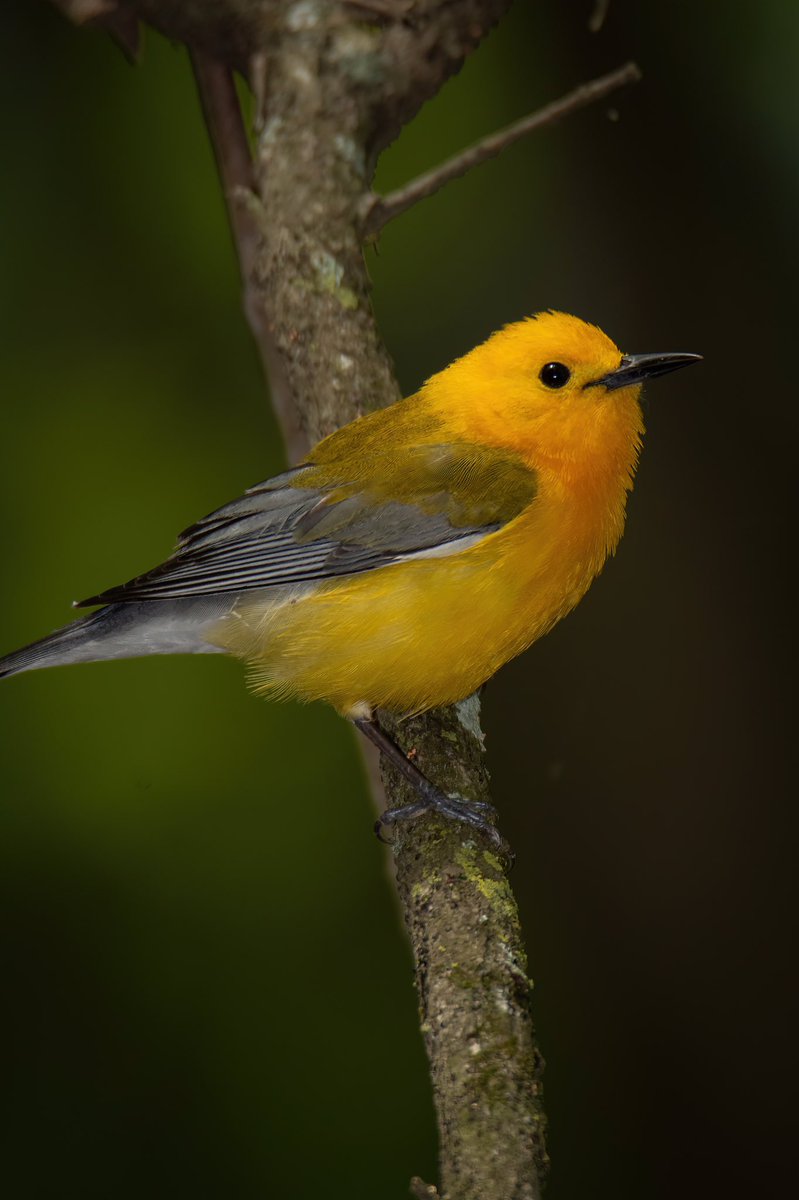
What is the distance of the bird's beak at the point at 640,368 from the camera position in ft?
12.6

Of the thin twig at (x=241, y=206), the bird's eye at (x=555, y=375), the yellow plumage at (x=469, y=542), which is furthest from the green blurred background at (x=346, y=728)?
the bird's eye at (x=555, y=375)

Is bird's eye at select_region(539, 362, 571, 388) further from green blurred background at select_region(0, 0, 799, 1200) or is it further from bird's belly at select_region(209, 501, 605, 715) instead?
green blurred background at select_region(0, 0, 799, 1200)

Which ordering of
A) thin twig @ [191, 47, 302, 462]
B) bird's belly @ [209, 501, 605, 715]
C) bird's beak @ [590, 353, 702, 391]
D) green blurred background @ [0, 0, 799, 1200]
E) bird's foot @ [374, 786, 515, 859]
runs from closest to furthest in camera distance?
bird's foot @ [374, 786, 515, 859], bird's belly @ [209, 501, 605, 715], bird's beak @ [590, 353, 702, 391], green blurred background @ [0, 0, 799, 1200], thin twig @ [191, 47, 302, 462]

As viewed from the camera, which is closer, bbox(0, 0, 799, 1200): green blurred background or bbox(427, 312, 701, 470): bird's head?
bbox(427, 312, 701, 470): bird's head

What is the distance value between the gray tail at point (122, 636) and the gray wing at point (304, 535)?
0.09 metres

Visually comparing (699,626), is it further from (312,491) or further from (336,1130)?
(336,1130)

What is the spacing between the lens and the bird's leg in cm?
333

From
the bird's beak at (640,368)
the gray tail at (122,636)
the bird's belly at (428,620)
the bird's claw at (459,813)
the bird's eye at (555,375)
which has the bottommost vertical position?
the bird's claw at (459,813)

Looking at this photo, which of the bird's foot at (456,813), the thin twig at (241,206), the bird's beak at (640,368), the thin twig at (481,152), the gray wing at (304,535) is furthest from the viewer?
the thin twig at (241,206)

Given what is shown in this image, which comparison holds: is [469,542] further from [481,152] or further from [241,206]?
[241,206]

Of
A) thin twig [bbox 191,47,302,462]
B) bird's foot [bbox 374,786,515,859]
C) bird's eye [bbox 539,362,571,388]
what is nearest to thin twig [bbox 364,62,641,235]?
thin twig [bbox 191,47,302,462]

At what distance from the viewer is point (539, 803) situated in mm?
5277

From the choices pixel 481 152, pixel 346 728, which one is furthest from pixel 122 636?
pixel 481 152

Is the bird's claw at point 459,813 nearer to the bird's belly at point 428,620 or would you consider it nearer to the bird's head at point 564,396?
the bird's belly at point 428,620
